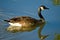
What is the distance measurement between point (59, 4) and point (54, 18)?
2155 mm

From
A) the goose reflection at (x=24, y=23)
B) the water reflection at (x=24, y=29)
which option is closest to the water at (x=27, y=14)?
the water reflection at (x=24, y=29)

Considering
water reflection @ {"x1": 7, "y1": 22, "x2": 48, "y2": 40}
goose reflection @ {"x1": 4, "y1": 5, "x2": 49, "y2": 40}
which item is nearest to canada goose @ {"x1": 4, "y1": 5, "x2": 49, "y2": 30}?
goose reflection @ {"x1": 4, "y1": 5, "x2": 49, "y2": 40}

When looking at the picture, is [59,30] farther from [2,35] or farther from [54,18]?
[2,35]

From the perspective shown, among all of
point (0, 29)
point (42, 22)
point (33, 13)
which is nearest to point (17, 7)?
point (33, 13)

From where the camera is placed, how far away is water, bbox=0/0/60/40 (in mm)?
9741

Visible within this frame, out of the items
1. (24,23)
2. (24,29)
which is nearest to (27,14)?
(24,23)

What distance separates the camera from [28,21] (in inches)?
439

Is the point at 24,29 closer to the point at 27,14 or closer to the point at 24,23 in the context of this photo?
the point at 24,23

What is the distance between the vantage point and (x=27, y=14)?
1239cm

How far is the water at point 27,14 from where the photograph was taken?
383 inches

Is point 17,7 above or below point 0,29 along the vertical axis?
above

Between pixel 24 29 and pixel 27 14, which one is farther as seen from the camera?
pixel 27 14

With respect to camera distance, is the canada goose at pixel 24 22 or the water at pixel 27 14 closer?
the water at pixel 27 14

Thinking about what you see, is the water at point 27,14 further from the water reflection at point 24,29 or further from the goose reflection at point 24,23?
the goose reflection at point 24,23
